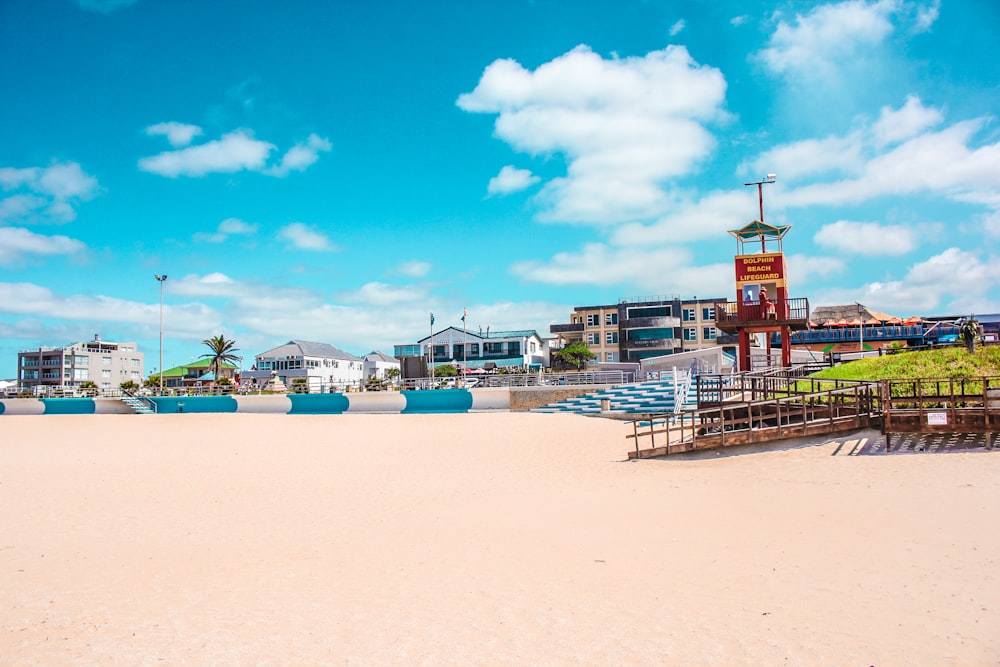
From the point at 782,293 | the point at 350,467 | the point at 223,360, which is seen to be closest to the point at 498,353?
the point at 223,360

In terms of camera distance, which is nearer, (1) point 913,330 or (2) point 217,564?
(2) point 217,564

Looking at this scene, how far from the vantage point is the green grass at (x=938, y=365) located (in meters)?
20.7

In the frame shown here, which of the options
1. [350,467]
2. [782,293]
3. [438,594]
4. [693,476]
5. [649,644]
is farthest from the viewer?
[782,293]

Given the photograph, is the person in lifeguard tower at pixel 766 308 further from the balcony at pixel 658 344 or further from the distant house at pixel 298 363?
the distant house at pixel 298 363

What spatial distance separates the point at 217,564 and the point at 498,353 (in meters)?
64.7

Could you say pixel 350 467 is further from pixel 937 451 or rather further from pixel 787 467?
pixel 937 451

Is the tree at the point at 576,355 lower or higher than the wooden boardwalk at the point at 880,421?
higher

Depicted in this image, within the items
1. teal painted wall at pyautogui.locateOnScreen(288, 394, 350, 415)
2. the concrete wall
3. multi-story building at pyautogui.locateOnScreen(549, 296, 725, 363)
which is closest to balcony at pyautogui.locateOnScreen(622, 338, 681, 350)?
multi-story building at pyautogui.locateOnScreen(549, 296, 725, 363)

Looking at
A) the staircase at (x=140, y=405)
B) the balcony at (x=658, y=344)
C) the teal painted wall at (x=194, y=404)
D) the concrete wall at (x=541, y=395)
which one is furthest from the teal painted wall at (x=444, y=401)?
the balcony at (x=658, y=344)

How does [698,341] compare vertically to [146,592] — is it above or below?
above

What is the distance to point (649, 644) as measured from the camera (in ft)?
17.5

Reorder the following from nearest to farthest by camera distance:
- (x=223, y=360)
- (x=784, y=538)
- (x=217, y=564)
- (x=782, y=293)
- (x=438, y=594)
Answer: (x=438, y=594) < (x=217, y=564) < (x=784, y=538) < (x=782, y=293) < (x=223, y=360)

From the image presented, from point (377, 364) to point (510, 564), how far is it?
83.9m

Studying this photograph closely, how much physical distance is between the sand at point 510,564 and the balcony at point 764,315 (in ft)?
39.9
